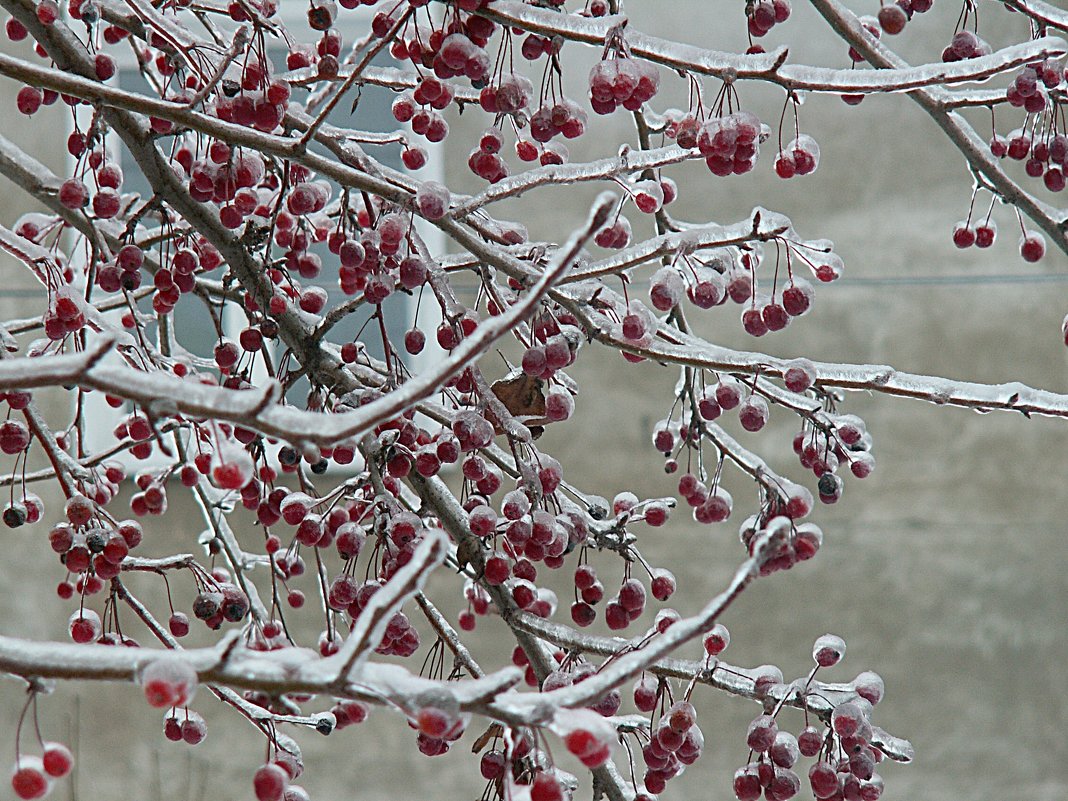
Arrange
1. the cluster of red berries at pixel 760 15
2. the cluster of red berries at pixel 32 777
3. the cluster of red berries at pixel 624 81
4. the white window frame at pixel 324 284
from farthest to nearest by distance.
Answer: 1. the white window frame at pixel 324 284
2. the cluster of red berries at pixel 760 15
3. the cluster of red berries at pixel 624 81
4. the cluster of red berries at pixel 32 777

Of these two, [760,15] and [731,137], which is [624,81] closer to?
[731,137]

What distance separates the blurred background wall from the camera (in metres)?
3.03

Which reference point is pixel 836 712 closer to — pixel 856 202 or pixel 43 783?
pixel 43 783

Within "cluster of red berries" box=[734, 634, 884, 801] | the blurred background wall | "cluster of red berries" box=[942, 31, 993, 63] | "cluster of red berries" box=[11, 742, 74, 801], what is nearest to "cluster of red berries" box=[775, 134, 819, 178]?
"cluster of red berries" box=[942, 31, 993, 63]

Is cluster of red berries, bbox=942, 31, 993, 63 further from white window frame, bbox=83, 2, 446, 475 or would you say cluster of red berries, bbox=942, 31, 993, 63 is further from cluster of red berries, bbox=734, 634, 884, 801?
white window frame, bbox=83, 2, 446, 475

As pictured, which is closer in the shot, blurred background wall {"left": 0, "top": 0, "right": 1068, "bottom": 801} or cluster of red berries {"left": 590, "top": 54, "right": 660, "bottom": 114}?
cluster of red berries {"left": 590, "top": 54, "right": 660, "bottom": 114}

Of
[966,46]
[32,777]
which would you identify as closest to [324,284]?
[966,46]

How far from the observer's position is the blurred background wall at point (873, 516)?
3.03 m

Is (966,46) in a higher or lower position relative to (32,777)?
higher

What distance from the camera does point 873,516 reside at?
3.04m

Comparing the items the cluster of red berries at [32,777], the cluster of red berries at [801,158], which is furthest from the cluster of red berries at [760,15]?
the cluster of red berries at [32,777]

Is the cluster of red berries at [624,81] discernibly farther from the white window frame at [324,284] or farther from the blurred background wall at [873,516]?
the blurred background wall at [873,516]

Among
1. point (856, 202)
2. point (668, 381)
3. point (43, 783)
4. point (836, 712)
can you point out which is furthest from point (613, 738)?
point (856, 202)

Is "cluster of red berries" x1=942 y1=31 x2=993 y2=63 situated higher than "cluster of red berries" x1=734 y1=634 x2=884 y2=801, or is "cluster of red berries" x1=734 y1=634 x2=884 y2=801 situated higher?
"cluster of red berries" x1=942 y1=31 x2=993 y2=63
